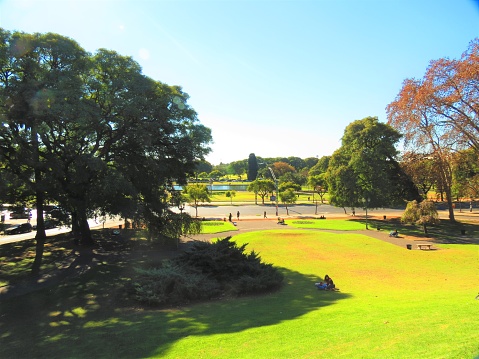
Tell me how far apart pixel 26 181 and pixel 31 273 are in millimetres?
5606

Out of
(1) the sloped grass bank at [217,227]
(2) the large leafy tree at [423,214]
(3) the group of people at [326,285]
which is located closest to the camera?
(3) the group of people at [326,285]

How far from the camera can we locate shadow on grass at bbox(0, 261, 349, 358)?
948 cm

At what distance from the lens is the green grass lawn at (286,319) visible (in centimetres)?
716

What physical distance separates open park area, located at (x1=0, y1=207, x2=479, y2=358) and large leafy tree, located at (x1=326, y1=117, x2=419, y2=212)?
1564cm

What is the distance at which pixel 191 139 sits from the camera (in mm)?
25984

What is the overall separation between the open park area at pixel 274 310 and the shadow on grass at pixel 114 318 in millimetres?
45

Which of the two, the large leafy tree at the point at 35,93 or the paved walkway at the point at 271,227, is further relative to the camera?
the paved walkway at the point at 271,227

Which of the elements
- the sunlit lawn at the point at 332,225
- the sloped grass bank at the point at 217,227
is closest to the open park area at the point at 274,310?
the sloped grass bank at the point at 217,227

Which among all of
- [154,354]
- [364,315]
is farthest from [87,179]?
[364,315]

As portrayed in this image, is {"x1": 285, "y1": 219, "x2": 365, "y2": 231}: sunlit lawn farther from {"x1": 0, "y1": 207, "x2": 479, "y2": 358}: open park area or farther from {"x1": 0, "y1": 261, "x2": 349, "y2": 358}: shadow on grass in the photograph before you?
{"x1": 0, "y1": 261, "x2": 349, "y2": 358}: shadow on grass

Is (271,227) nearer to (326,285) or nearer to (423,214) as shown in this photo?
(423,214)

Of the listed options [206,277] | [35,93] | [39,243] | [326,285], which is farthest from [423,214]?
[39,243]

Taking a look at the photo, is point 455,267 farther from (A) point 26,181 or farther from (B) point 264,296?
(A) point 26,181

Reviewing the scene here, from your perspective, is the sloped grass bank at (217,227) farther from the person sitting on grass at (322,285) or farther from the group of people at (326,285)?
the group of people at (326,285)
